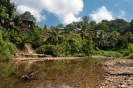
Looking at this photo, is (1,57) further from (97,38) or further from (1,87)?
(97,38)

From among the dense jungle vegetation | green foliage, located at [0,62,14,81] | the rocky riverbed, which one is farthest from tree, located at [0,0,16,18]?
the rocky riverbed

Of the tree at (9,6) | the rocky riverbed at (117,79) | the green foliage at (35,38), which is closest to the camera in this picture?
the rocky riverbed at (117,79)

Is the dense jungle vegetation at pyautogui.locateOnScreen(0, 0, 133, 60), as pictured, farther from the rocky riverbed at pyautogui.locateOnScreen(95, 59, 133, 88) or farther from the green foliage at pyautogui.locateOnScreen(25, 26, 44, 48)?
the rocky riverbed at pyautogui.locateOnScreen(95, 59, 133, 88)

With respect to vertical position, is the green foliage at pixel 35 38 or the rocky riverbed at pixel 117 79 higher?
the green foliage at pixel 35 38

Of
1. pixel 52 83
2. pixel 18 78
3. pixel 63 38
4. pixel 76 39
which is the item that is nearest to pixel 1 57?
pixel 18 78

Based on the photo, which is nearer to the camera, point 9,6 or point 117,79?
point 117,79

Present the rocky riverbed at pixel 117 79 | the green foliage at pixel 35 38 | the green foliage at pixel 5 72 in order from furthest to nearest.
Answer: the green foliage at pixel 35 38, the green foliage at pixel 5 72, the rocky riverbed at pixel 117 79

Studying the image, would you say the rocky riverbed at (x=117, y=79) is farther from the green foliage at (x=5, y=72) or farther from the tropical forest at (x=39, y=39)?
the tropical forest at (x=39, y=39)

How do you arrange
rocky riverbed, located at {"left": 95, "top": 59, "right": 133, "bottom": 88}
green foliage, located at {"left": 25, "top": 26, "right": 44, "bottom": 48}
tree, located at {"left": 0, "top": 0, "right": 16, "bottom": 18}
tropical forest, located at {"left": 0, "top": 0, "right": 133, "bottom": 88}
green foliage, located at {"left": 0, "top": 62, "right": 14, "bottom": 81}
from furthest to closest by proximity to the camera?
green foliage, located at {"left": 25, "top": 26, "right": 44, "bottom": 48}
tree, located at {"left": 0, "top": 0, "right": 16, "bottom": 18}
tropical forest, located at {"left": 0, "top": 0, "right": 133, "bottom": 88}
green foliage, located at {"left": 0, "top": 62, "right": 14, "bottom": 81}
rocky riverbed, located at {"left": 95, "top": 59, "right": 133, "bottom": 88}

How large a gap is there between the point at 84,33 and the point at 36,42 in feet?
77.4

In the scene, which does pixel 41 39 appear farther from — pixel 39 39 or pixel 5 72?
pixel 5 72

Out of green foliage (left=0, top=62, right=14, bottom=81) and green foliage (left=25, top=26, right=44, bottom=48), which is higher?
green foliage (left=25, top=26, right=44, bottom=48)

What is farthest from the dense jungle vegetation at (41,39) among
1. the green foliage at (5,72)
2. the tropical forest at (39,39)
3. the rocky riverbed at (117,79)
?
the rocky riverbed at (117,79)

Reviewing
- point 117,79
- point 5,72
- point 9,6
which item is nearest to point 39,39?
point 9,6
